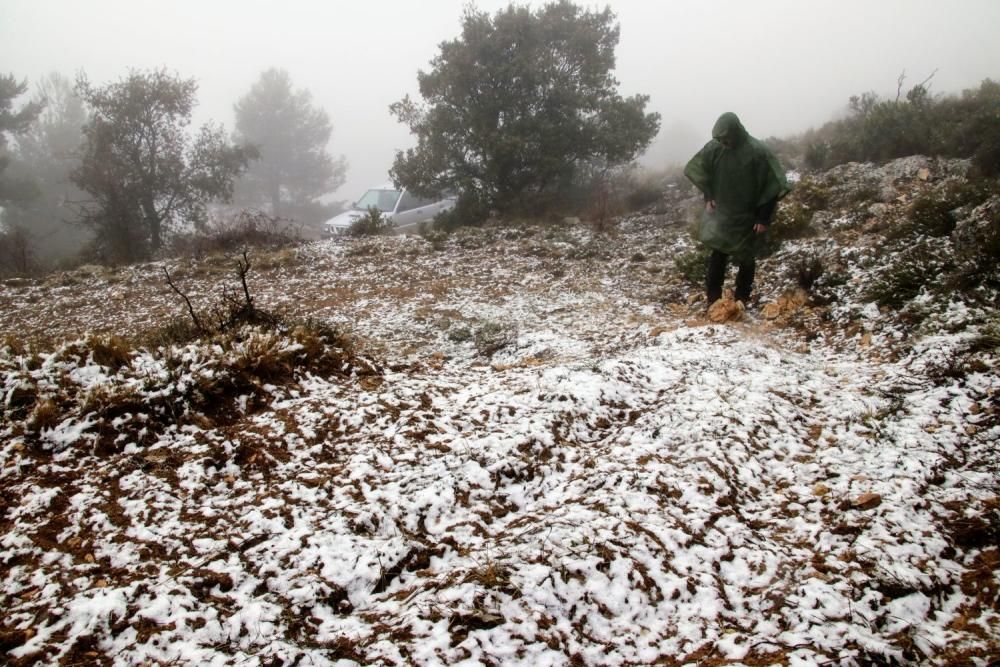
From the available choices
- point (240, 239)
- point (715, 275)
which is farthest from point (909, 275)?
point (240, 239)

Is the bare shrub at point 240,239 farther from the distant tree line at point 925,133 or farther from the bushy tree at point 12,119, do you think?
the bushy tree at point 12,119

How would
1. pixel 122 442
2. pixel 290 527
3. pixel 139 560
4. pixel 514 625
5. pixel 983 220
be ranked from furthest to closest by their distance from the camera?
pixel 983 220
pixel 122 442
pixel 290 527
pixel 139 560
pixel 514 625

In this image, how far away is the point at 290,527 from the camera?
2736 mm

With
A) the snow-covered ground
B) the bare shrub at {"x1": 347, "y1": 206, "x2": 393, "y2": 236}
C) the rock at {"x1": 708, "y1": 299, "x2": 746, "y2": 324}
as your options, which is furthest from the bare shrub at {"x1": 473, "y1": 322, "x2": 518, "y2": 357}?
the bare shrub at {"x1": 347, "y1": 206, "x2": 393, "y2": 236}

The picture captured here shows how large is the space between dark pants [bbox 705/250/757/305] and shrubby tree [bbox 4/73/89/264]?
2941 cm

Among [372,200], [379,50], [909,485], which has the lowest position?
[909,485]

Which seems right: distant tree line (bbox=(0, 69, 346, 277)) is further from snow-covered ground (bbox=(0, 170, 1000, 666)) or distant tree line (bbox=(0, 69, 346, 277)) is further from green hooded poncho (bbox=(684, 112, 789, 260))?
green hooded poncho (bbox=(684, 112, 789, 260))

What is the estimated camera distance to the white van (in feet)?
49.3

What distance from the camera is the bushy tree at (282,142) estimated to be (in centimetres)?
3659

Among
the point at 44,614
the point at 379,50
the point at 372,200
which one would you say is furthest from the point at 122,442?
the point at 379,50

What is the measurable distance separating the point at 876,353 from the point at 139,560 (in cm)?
529

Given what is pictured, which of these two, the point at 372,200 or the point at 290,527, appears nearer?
the point at 290,527

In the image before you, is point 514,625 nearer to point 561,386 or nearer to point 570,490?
point 570,490

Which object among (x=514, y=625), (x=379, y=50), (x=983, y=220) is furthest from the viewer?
(x=379, y=50)
